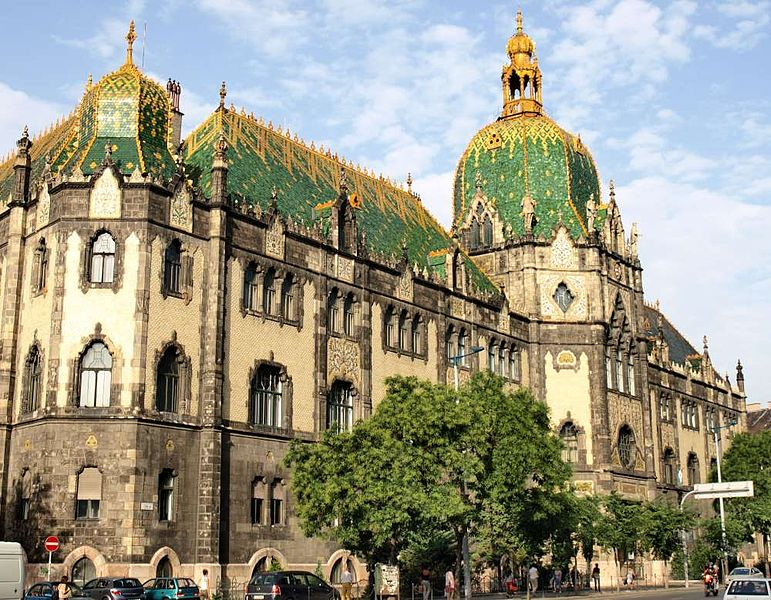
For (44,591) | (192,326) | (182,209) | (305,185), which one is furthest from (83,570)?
(305,185)

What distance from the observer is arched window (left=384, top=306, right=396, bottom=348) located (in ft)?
185

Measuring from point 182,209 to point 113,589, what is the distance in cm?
1718

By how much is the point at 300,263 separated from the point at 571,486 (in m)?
17.3

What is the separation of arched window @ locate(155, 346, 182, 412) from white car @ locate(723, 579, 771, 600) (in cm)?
2303

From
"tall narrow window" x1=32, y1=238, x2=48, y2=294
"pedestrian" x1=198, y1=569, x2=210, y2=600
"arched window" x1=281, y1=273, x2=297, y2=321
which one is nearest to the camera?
"pedestrian" x1=198, y1=569, x2=210, y2=600

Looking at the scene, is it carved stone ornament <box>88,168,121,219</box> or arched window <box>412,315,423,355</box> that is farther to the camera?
arched window <box>412,315,423,355</box>

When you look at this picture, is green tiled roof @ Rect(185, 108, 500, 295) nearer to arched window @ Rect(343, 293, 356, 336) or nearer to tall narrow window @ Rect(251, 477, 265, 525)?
arched window @ Rect(343, 293, 356, 336)

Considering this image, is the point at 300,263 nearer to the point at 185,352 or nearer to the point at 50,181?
the point at 185,352

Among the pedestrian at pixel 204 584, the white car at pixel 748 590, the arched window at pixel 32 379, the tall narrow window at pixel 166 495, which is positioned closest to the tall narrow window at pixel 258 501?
the pedestrian at pixel 204 584

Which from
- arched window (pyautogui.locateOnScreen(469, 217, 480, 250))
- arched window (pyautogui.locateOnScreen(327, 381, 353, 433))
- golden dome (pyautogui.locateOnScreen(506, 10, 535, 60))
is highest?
golden dome (pyautogui.locateOnScreen(506, 10, 535, 60))

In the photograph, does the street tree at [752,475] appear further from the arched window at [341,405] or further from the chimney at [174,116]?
the chimney at [174,116]

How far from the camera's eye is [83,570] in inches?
1580

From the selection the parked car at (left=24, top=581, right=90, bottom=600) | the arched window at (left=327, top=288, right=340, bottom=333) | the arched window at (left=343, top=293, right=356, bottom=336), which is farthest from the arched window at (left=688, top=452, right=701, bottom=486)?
the parked car at (left=24, top=581, right=90, bottom=600)

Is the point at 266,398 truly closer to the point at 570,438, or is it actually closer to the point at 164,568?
the point at 164,568
